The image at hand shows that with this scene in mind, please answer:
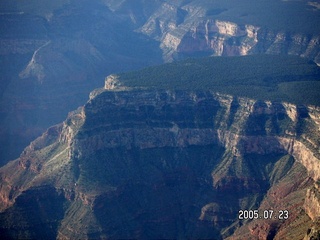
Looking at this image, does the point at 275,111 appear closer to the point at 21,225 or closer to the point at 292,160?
the point at 292,160

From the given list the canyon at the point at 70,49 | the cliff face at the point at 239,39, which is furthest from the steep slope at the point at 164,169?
the cliff face at the point at 239,39

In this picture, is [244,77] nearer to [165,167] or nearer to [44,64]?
[165,167]

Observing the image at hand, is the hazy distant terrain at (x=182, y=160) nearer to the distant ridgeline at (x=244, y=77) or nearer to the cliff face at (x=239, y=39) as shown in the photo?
the distant ridgeline at (x=244, y=77)

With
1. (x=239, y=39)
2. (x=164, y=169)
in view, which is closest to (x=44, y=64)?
(x=239, y=39)

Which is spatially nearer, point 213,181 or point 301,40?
point 213,181

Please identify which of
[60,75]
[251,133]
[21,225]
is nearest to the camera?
[21,225]

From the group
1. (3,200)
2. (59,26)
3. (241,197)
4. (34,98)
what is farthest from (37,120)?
(241,197)
